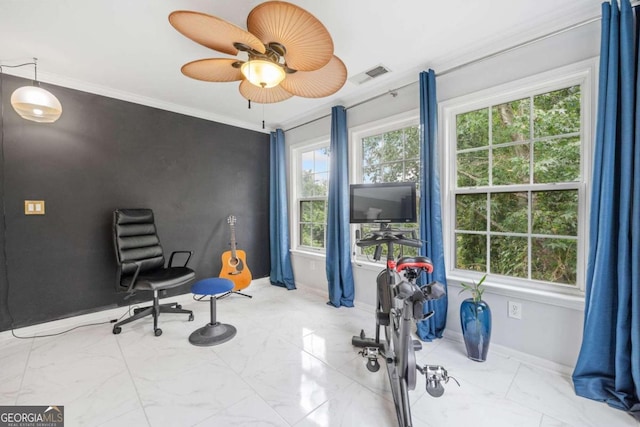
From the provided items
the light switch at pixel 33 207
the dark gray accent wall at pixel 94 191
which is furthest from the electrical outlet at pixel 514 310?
the light switch at pixel 33 207

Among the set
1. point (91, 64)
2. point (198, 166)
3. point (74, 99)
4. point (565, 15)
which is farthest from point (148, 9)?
point (565, 15)

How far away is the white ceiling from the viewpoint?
169 centimetres

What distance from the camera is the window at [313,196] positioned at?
371 centimetres

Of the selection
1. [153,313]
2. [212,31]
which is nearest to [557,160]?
[212,31]

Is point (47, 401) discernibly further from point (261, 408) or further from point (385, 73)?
point (385, 73)

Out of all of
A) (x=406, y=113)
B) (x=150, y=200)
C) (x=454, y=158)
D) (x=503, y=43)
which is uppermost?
(x=503, y=43)

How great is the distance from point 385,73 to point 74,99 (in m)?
3.21

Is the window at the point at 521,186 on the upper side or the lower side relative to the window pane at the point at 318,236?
upper

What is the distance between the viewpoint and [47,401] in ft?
5.21

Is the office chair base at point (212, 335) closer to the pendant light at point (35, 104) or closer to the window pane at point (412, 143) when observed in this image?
the pendant light at point (35, 104)

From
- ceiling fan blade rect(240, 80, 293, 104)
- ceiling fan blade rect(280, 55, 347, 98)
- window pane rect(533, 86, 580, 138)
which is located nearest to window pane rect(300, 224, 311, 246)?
ceiling fan blade rect(240, 80, 293, 104)

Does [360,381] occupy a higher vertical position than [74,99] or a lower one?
lower

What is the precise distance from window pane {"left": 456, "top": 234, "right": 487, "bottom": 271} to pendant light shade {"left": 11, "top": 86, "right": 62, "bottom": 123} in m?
3.70

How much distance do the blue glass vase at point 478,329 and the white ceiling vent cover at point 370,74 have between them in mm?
2224
